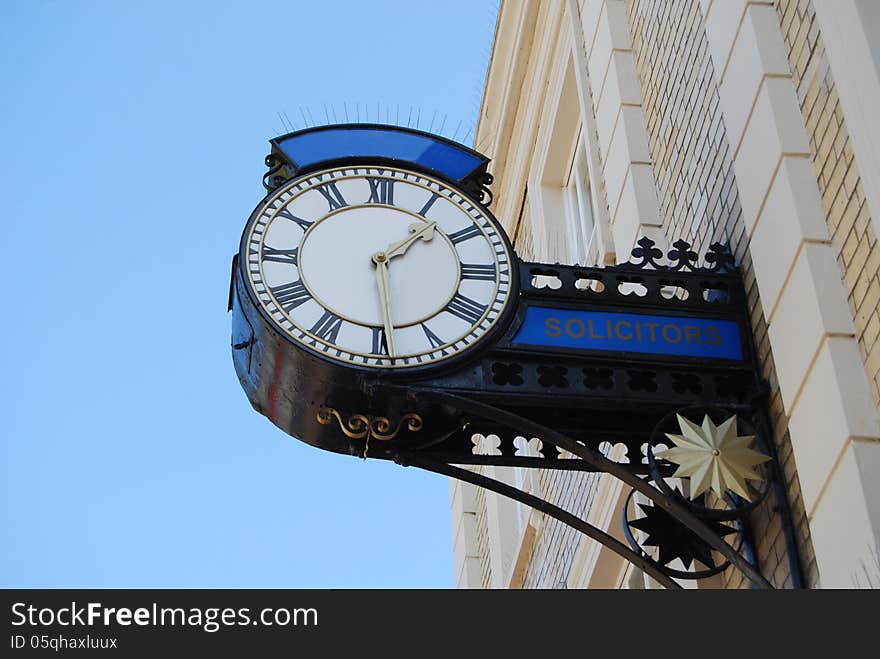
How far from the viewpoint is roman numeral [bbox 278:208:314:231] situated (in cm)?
762

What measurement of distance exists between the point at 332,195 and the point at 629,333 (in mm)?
1409

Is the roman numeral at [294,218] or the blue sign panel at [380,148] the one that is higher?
the blue sign panel at [380,148]

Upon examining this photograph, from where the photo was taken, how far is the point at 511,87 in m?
13.7

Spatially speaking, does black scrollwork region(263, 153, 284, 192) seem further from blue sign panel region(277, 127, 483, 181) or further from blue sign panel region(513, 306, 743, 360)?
blue sign panel region(513, 306, 743, 360)

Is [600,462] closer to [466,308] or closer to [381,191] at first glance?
[466,308]

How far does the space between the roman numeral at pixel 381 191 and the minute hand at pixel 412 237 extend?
173 mm

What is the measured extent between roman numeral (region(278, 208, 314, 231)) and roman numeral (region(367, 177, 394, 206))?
32 centimetres

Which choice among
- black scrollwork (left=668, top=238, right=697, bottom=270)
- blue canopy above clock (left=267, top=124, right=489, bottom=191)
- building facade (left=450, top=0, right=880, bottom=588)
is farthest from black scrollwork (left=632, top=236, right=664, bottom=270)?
blue canopy above clock (left=267, top=124, right=489, bottom=191)

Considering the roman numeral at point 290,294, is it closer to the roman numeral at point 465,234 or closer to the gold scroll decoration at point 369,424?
the gold scroll decoration at point 369,424

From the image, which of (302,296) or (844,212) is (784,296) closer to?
(844,212)

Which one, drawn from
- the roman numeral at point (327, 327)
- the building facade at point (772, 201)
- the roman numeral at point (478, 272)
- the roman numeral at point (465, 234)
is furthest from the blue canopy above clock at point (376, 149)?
the building facade at point (772, 201)

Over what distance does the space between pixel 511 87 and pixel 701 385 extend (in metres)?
6.50

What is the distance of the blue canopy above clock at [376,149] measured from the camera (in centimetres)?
796
